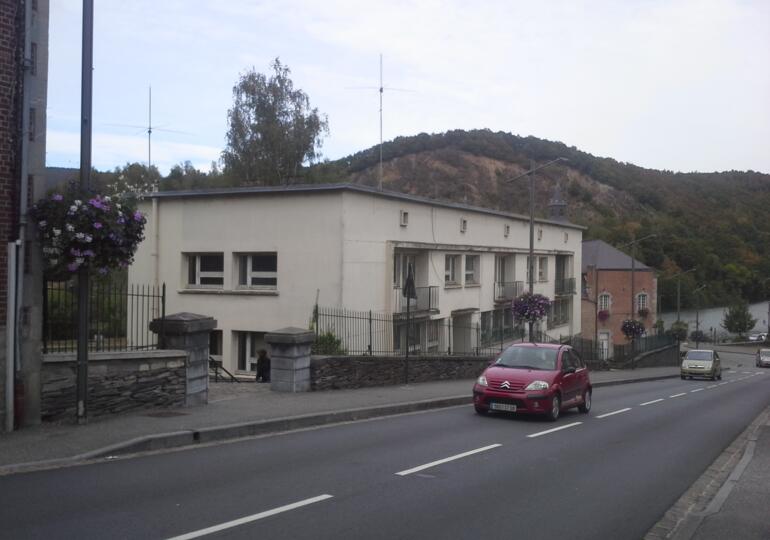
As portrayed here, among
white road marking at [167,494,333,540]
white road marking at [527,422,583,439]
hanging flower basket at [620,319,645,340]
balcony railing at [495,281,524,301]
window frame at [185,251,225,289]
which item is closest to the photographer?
white road marking at [167,494,333,540]

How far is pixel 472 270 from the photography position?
3253cm

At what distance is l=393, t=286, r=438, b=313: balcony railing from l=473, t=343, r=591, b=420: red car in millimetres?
10186

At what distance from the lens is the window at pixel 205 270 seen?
24812 mm

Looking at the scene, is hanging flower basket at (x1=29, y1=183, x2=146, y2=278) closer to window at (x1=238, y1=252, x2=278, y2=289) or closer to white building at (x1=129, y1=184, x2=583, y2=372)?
white building at (x1=129, y1=184, x2=583, y2=372)

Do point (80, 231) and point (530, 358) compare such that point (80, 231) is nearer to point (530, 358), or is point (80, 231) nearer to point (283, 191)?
point (530, 358)

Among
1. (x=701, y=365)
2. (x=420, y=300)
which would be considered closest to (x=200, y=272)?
(x=420, y=300)

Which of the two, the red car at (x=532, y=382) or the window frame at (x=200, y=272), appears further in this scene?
the window frame at (x=200, y=272)

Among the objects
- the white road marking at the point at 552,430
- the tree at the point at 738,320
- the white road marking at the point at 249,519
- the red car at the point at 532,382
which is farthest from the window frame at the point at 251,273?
the tree at the point at 738,320

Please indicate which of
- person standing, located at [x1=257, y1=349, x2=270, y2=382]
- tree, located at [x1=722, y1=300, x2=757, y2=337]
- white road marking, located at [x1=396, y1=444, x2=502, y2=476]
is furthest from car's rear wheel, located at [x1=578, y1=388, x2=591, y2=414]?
tree, located at [x1=722, y1=300, x2=757, y2=337]

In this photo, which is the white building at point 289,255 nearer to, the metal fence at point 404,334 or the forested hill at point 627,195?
the metal fence at point 404,334

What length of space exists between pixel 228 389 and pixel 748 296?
106m

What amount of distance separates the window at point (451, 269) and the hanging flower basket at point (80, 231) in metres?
20.0

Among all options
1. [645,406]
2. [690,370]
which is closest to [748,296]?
[690,370]

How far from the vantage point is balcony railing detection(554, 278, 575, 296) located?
44156mm
